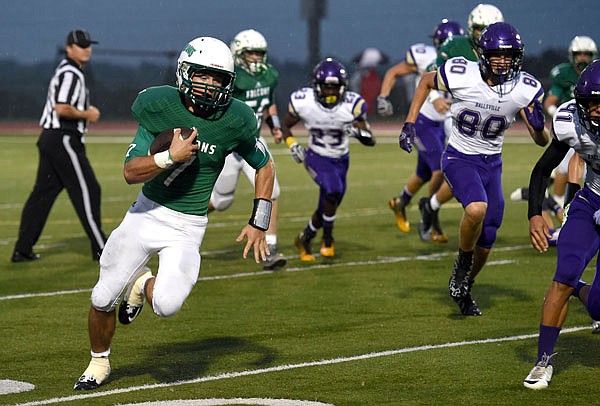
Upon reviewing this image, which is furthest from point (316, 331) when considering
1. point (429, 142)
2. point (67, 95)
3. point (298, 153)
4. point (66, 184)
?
point (429, 142)

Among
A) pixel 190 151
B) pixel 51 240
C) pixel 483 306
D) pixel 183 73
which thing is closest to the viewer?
pixel 190 151

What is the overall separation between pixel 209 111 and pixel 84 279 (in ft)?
12.8

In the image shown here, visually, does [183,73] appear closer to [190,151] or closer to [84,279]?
[190,151]

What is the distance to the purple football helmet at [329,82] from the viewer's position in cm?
1005

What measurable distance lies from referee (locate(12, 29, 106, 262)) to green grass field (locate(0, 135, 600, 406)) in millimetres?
319

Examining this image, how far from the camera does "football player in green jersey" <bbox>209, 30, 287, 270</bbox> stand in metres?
9.80

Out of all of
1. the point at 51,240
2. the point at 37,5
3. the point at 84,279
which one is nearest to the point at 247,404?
the point at 84,279

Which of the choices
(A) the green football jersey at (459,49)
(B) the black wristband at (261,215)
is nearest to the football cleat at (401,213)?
(A) the green football jersey at (459,49)

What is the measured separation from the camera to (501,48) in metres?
7.22

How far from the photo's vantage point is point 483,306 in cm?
791

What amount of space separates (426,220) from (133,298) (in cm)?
535

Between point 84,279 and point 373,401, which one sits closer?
point 373,401

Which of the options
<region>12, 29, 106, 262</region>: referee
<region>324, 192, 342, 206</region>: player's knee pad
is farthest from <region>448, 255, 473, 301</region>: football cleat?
<region>12, 29, 106, 262</region>: referee

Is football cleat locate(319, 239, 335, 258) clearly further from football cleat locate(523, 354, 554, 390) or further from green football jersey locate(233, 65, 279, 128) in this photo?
football cleat locate(523, 354, 554, 390)
